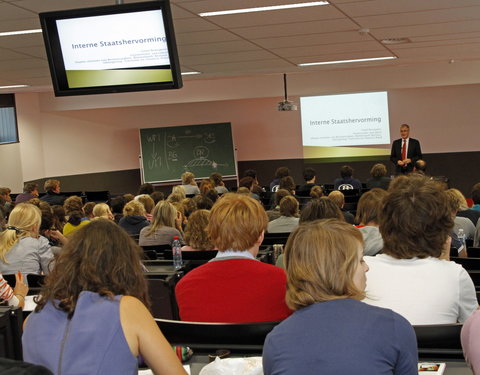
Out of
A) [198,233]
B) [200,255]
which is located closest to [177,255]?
[200,255]

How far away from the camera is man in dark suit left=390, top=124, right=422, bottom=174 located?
12.1m

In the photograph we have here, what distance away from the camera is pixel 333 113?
1559cm

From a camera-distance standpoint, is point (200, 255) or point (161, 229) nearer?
point (200, 255)

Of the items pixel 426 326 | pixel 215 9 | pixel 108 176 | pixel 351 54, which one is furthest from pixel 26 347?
pixel 108 176

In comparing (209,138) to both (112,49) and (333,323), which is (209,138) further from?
(333,323)

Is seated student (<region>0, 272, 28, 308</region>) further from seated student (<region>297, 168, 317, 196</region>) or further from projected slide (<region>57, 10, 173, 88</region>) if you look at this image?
seated student (<region>297, 168, 317, 196</region>)

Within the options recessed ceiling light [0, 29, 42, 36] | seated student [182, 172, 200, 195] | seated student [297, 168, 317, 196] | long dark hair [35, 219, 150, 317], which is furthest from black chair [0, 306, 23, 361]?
seated student [182, 172, 200, 195]

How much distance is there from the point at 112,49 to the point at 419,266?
3105 mm

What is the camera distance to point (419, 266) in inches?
110

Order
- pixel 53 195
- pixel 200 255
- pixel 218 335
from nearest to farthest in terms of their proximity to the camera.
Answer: pixel 218 335 < pixel 200 255 < pixel 53 195

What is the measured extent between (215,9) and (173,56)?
3.59 feet

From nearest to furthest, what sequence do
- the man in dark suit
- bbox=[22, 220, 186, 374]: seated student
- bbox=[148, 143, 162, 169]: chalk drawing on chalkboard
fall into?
bbox=[22, 220, 186, 374]: seated student < the man in dark suit < bbox=[148, 143, 162, 169]: chalk drawing on chalkboard

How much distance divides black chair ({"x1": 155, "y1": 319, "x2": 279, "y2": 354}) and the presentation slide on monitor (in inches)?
518

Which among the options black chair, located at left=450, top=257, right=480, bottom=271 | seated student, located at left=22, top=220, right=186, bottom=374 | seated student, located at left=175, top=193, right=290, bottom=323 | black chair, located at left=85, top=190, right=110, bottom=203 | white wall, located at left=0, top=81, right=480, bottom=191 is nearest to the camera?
seated student, located at left=22, top=220, right=186, bottom=374
